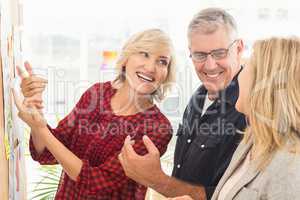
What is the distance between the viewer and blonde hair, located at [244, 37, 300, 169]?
125 centimetres

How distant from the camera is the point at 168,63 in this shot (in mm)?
1943

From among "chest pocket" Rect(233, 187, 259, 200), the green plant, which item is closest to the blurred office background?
the green plant

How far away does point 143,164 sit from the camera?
1.65m

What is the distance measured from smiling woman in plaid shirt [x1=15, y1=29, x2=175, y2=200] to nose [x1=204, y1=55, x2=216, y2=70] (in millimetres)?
155

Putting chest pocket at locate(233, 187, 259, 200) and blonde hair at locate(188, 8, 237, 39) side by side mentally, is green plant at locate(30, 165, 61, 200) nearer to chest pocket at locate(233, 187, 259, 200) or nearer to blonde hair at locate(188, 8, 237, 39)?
blonde hair at locate(188, 8, 237, 39)

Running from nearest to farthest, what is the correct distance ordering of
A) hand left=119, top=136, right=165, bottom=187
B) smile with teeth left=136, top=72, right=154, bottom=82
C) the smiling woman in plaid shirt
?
1. hand left=119, top=136, right=165, bottom=187
2. the smiling woman in plaid shirt
3. smile with teeth left=136, top=72, right=154, bottom=82

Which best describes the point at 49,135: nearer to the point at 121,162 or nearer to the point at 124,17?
the point at 121,162

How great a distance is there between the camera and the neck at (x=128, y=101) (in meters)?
1.93

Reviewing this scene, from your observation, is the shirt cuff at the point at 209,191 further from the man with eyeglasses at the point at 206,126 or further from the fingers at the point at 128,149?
the fingers at the point at 128,149

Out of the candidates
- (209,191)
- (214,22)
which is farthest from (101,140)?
(214,22)

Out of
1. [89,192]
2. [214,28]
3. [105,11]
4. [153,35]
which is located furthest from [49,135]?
[105,11]

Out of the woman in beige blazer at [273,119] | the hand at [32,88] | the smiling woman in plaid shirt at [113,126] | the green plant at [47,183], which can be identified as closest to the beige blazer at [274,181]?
the woman in beige blazer at [273,119]

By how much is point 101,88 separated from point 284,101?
2.97 ft

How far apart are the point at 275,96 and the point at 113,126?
78cm
